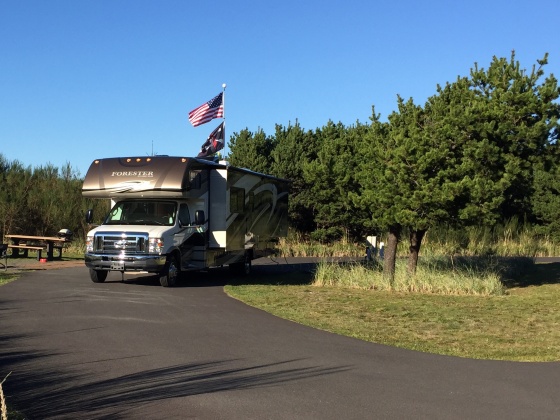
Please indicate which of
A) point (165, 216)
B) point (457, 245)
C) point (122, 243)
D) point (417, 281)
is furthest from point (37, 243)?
point (457, 245)

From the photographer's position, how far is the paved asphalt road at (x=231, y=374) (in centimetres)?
598

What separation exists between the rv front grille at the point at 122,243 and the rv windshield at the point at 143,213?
2.93 feet

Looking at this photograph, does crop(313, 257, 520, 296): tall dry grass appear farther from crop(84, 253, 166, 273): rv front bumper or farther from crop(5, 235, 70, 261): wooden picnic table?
crop(5, 235, 70, 261): wooden picnic table

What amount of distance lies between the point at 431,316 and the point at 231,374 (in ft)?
21.2

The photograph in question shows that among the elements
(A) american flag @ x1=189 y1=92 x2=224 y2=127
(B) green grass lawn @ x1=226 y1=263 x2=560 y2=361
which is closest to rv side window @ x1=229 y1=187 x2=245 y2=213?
(B) green grass lawn @ x1=226 y1=263 x2=560 y2=361

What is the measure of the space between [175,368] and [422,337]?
180 inches

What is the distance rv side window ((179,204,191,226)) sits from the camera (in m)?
16.8

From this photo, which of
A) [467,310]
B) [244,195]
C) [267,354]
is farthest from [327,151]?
[267,354]

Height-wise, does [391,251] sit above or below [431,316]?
above

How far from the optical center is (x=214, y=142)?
94.5ft

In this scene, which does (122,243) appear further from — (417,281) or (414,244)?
(414,244)

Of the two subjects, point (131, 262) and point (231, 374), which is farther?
point (131, 262)

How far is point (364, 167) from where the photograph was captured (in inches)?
717

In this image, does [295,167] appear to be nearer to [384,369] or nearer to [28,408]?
[384,369]
